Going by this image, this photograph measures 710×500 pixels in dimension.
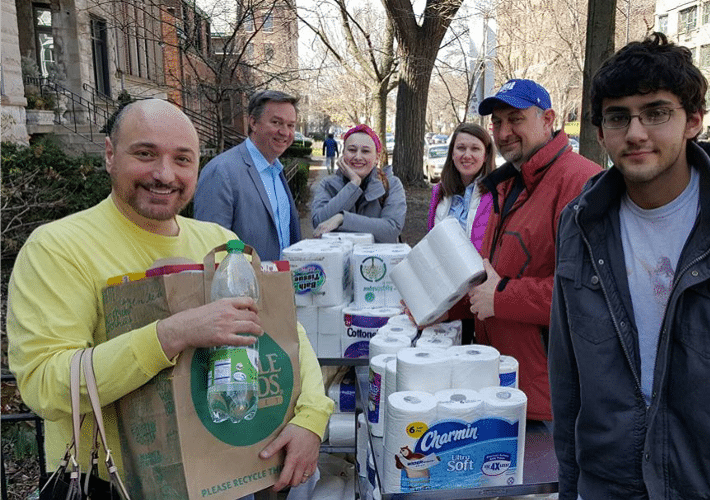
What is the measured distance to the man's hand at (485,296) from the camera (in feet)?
8.61

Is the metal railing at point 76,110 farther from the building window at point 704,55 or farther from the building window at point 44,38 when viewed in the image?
the building window at point 704,55

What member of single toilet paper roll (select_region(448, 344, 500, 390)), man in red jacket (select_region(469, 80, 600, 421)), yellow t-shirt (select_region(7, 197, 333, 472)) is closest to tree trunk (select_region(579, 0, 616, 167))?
man in red jacket (select_region(469, 80, 600, 421))

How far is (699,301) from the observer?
1.62 meters

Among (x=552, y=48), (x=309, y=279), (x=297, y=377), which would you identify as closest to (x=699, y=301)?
(x=297, y=377)

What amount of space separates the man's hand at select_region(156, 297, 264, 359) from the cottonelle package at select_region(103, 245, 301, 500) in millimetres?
65

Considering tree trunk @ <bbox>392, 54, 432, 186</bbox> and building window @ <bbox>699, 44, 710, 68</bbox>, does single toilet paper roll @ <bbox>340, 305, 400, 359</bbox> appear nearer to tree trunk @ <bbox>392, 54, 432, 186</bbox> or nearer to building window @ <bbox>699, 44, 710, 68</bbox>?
tree trunk @ <bbox>392, 54, 432, 186</bbox>

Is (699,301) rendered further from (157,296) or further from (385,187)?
(385,187)

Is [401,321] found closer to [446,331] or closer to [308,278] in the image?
[446,331]

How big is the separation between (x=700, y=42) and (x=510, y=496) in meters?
57.8

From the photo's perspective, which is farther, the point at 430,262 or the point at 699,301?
the point at 430,262

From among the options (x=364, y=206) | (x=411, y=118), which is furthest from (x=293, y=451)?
(x=411, y=118)

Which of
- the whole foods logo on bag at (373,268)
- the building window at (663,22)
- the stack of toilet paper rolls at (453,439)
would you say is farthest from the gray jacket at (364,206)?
the building window at (663,22)

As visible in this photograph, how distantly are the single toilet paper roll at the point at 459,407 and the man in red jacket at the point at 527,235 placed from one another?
1.96 feet

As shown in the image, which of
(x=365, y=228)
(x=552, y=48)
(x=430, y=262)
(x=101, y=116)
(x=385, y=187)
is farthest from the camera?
(x=552, y=48)
